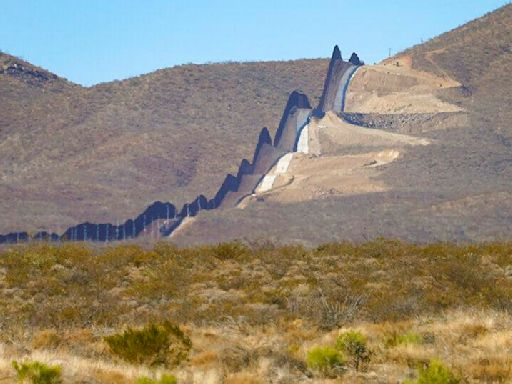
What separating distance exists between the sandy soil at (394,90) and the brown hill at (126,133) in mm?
10741

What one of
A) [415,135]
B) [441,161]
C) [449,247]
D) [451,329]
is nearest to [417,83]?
[415,135]

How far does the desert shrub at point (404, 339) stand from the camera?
14719 millimetres

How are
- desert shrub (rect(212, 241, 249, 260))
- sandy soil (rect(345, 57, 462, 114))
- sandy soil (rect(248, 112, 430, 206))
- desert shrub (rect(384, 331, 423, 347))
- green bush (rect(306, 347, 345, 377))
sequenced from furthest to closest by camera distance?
sandy soil (rect(345, 57, 462, 114)), sandy soil (rect(248, 112, 430, 206)), desert shrub (rect(212, 241, 249, 260)), desert shrub (rect(384, 331, 423, 347)), green bush (rect(306, 347, 345, 377))

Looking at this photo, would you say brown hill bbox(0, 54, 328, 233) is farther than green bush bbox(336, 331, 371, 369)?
Yes

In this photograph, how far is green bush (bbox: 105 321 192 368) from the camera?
564 inches

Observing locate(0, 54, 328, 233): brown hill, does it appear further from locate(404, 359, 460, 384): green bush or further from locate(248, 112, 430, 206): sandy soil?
locate(404, 359, 460, 384): green bush

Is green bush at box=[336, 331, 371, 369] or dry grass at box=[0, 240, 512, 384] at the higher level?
green bush at box=[336, 331, 371, 369]

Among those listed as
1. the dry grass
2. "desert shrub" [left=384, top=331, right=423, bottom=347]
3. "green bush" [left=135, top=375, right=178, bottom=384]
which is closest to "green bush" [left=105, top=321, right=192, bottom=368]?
the dry grass

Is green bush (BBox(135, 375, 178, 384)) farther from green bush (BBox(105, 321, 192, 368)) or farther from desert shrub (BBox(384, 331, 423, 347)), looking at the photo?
desert shrub (BBox(384, 331, 423, 347))

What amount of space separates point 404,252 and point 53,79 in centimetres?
12767

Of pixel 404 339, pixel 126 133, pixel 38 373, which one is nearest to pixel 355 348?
pixel 404 339

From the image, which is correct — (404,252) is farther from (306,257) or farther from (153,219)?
(153,219)

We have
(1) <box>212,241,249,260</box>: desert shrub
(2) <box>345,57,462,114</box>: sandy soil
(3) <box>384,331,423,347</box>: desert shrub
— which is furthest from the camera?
(2) <box>345,57,462,114</box>: sandy soil

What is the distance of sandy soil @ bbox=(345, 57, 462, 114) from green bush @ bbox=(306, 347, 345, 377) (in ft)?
309
